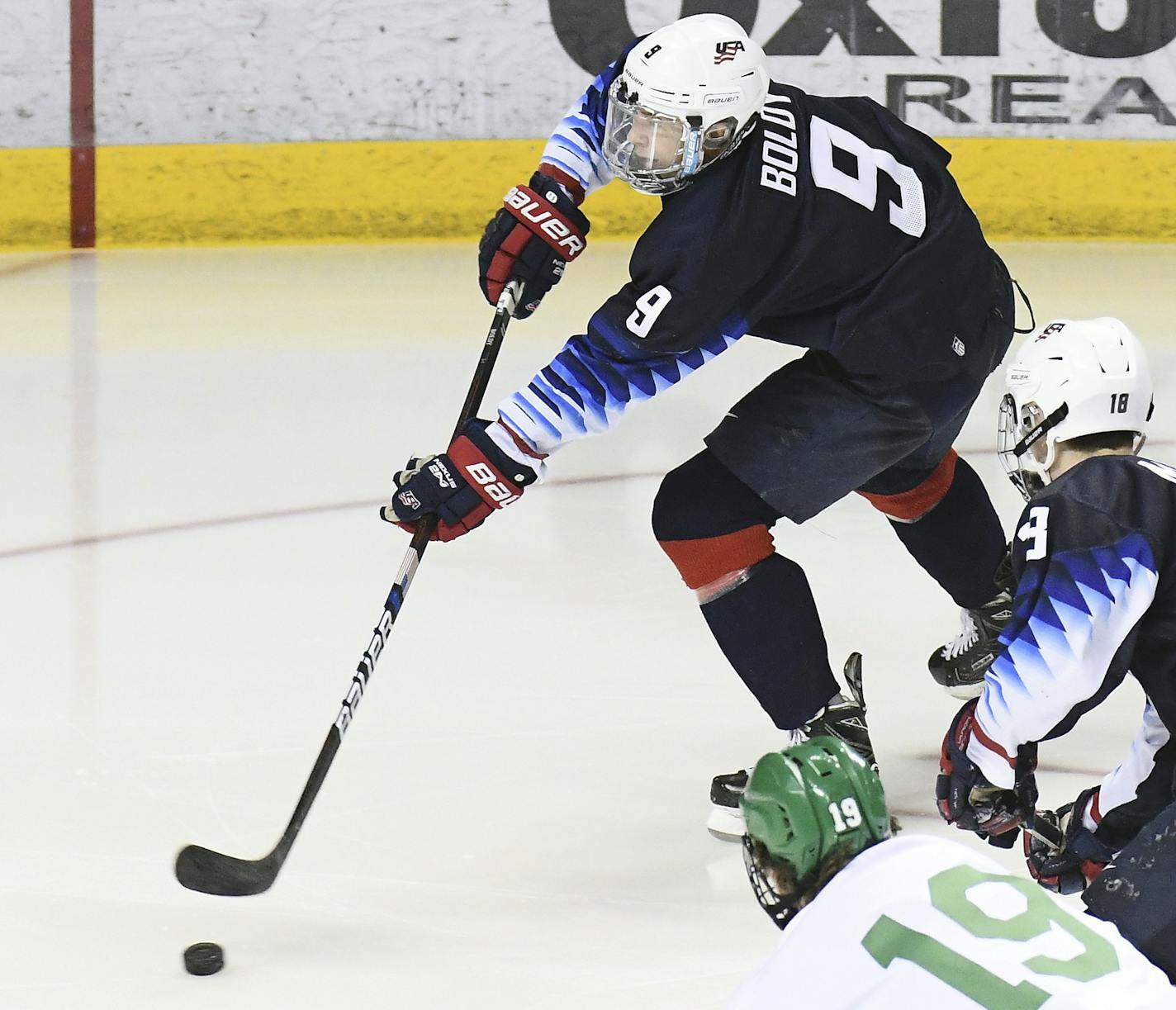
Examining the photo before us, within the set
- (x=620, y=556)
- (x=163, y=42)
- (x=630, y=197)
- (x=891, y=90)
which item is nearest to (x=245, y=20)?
(x=163, y=42)

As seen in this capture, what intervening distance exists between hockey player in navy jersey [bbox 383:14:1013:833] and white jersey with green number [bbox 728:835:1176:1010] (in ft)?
4.21

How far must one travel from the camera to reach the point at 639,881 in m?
2.39

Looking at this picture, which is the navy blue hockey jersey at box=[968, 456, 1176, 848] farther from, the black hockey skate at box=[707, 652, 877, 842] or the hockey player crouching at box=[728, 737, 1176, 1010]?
the hockey player crouching at box=[728, 737, 1176, 1010]

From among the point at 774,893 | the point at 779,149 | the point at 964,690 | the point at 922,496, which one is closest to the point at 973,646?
the point at 964,690

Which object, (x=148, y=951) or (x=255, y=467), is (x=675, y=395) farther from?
(x=148, y=951)

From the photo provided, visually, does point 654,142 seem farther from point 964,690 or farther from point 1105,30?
point 1105,30

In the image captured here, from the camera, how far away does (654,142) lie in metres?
2.34

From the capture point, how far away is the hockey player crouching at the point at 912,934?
1052 mm

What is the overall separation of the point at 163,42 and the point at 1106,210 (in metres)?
3.25

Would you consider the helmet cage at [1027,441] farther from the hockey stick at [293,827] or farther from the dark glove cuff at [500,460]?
the hockey stick at [293,827]

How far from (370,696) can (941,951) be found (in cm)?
196

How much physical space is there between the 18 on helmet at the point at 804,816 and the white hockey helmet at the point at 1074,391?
0.90 m

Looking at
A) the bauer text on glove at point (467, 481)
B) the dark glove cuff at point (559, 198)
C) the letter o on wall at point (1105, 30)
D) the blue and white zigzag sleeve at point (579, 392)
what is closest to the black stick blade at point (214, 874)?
the bauer text on glove at point (467, 481)

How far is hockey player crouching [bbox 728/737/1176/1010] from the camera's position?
1052mm
